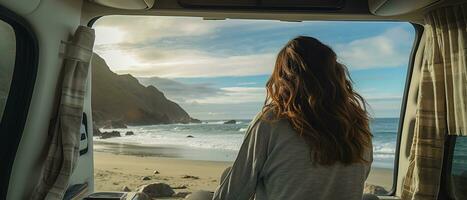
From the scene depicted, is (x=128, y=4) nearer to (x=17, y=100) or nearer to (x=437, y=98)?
(x=17, y=100)

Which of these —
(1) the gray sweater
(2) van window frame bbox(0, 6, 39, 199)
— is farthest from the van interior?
(1) the gray sweater

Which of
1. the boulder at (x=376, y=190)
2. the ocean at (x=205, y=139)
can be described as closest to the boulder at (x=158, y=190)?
the ocean at (x=205, y=139)

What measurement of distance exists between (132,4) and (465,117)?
2134 mm

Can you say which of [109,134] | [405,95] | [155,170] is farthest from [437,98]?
[155,170]

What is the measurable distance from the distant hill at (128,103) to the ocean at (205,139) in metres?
0.11

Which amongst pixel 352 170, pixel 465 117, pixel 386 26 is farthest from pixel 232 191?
pixel 386 26

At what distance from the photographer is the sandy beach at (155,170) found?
4.21m

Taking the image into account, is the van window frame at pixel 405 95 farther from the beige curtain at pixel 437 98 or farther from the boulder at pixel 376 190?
the beige curtain at pixel 437 98

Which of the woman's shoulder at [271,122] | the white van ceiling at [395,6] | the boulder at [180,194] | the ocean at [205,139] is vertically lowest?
the boulder at [180,194]

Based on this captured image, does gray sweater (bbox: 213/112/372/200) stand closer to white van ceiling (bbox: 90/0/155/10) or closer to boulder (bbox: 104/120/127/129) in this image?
white van ceiling (bbox: 90/0/155/10)

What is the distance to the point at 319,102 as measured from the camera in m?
1.69

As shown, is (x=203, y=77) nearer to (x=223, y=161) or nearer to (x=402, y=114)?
(x=223, y=161)

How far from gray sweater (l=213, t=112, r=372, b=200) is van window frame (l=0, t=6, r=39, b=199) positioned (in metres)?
1.50

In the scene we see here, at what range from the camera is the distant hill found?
4312mm
